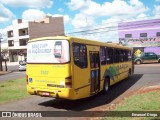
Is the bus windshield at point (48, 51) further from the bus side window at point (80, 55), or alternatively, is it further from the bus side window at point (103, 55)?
the bus side window at point (103, 55)

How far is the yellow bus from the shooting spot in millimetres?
9414

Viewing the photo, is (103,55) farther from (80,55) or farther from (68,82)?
(68,82)

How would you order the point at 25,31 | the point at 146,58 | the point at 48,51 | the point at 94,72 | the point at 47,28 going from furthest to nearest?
the point at 25,31, the point at 47,28, the point at 146,58, the point at 94,72, the point at 48,51

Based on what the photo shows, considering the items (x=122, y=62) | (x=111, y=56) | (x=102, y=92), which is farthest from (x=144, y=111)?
(x=122, y=62)

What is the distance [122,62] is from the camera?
16.8 meters

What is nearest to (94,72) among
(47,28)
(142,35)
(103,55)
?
(103,55)

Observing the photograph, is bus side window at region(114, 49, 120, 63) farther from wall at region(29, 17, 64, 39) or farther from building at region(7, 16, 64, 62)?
wall at region(29, 17, 64, 39)

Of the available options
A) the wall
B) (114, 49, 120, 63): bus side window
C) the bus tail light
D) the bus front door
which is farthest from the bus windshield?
the wall

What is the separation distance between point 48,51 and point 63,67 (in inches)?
40.6

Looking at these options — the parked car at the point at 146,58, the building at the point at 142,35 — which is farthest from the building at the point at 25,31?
the parked car at the point at 146,58

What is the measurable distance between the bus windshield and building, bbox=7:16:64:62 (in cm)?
6014

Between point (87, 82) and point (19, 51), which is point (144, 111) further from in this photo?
point (19, 51)

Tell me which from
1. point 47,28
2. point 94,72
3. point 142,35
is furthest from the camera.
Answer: point 47,28

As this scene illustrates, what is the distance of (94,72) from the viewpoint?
11.3 metres
